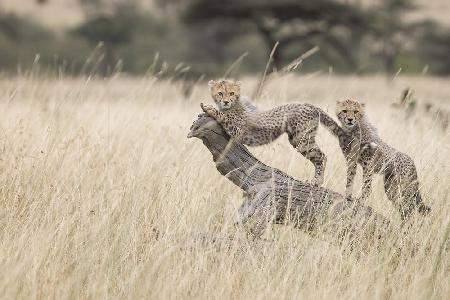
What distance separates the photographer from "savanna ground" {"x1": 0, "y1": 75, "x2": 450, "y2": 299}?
3168mm

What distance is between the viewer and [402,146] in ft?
18.2

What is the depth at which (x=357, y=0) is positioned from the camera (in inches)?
1059

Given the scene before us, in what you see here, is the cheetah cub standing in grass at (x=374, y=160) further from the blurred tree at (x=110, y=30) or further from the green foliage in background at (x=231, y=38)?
the blurred tree at (x=110, y=30)

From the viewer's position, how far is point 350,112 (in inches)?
167

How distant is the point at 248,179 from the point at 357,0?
79.3ft

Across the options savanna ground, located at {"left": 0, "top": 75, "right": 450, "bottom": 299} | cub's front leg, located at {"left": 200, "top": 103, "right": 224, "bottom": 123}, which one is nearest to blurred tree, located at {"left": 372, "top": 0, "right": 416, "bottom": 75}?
savanna ground, located at {"left": 0, "top": 75, "right": 450, "bottom": 299}

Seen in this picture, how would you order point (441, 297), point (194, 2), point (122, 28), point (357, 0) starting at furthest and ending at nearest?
point (122, 28), point (357, 0), point (194, 2), point (441, 297)

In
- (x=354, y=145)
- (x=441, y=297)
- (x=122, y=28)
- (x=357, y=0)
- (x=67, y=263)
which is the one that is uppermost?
(x=357, y=0)

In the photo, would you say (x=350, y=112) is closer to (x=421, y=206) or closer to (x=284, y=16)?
(x=421, y=206)

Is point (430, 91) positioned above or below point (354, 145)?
above

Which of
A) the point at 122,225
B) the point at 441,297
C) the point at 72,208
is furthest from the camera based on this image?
the point at 72,208

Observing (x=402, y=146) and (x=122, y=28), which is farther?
(x=122, y=28)

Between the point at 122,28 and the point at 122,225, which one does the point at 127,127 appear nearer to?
the point at 122,225

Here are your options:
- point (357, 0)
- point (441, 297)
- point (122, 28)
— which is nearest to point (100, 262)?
point (441, 297)
